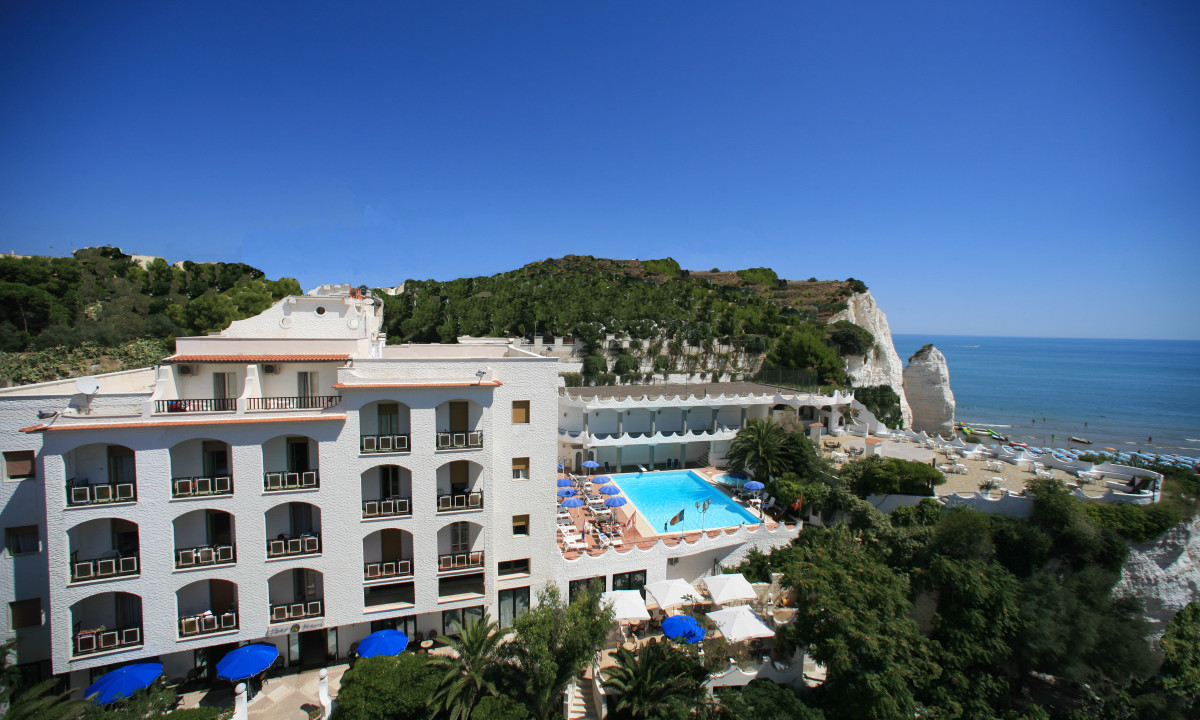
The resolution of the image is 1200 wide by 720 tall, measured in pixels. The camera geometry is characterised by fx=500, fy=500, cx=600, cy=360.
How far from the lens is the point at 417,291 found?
7338 cm

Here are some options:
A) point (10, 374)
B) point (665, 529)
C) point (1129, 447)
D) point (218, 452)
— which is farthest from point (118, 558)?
point (1129, 447)

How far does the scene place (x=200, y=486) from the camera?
15.6 metres

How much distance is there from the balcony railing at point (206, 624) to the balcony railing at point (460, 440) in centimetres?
820

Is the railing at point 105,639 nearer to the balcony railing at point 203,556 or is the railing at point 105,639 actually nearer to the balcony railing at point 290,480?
the balcony railing at point 203,556

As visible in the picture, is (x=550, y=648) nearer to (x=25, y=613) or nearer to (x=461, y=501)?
(x=461, y=501)

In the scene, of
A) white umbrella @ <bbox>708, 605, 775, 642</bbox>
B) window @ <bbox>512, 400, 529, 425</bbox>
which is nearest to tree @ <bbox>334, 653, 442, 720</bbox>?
window @ <bbox>512, 400, 529, 425</bbox>

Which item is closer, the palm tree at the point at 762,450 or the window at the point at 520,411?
the window at the point at 520,411

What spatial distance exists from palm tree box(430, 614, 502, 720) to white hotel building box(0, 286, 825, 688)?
2732 mm

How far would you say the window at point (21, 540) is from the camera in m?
14.7

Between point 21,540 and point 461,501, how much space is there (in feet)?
41.6

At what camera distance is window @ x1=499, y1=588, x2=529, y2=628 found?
63.2 ft

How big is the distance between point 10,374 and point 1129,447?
11140cm

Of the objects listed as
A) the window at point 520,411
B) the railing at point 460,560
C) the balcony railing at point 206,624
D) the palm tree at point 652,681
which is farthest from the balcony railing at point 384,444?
the palm tree at point 652,681

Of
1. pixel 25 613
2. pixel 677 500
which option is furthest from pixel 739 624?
pixel 25 613
